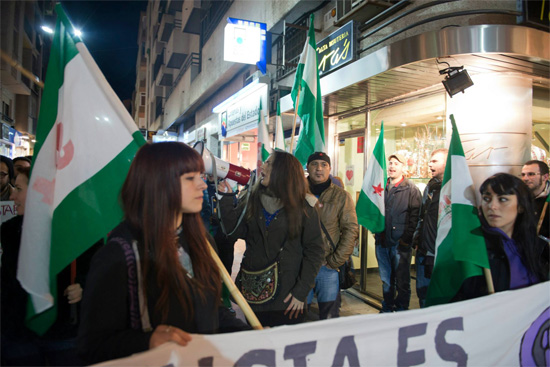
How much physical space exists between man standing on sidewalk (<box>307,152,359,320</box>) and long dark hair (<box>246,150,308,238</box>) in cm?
104

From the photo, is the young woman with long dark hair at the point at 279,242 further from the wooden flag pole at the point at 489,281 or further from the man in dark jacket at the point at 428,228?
the man in dark jacket at the point at 428,228

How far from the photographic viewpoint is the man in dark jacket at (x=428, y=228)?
450cm

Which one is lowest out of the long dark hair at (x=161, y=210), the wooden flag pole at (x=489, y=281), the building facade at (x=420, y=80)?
the wooden flag pole at (x=489, y=281)

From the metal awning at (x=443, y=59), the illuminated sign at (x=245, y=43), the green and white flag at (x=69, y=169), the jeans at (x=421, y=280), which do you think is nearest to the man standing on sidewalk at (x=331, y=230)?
the jeans at (x=421, y=280)

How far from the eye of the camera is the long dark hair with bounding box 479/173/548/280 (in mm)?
2545

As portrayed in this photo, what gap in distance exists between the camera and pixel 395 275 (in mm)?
5367

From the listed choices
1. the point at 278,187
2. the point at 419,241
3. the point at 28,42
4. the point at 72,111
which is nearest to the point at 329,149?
the point at 419,241

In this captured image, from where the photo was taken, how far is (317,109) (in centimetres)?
444

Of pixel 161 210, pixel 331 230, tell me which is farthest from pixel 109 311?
pixel 331 230

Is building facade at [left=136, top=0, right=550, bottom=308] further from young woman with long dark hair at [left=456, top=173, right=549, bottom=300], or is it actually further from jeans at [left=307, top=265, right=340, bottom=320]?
jeans at [left=307, top=265, right=340, bottom=320]

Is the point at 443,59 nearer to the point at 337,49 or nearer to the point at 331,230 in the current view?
the point at 331,230

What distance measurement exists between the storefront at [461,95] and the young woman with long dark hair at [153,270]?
3813 mm

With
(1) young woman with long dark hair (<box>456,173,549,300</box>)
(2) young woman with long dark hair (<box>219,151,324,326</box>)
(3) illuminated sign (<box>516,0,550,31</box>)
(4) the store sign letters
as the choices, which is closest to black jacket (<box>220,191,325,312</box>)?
(2) young woman with long dark hair (<box>219,151,324,326</box>)

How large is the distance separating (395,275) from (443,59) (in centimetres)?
297
